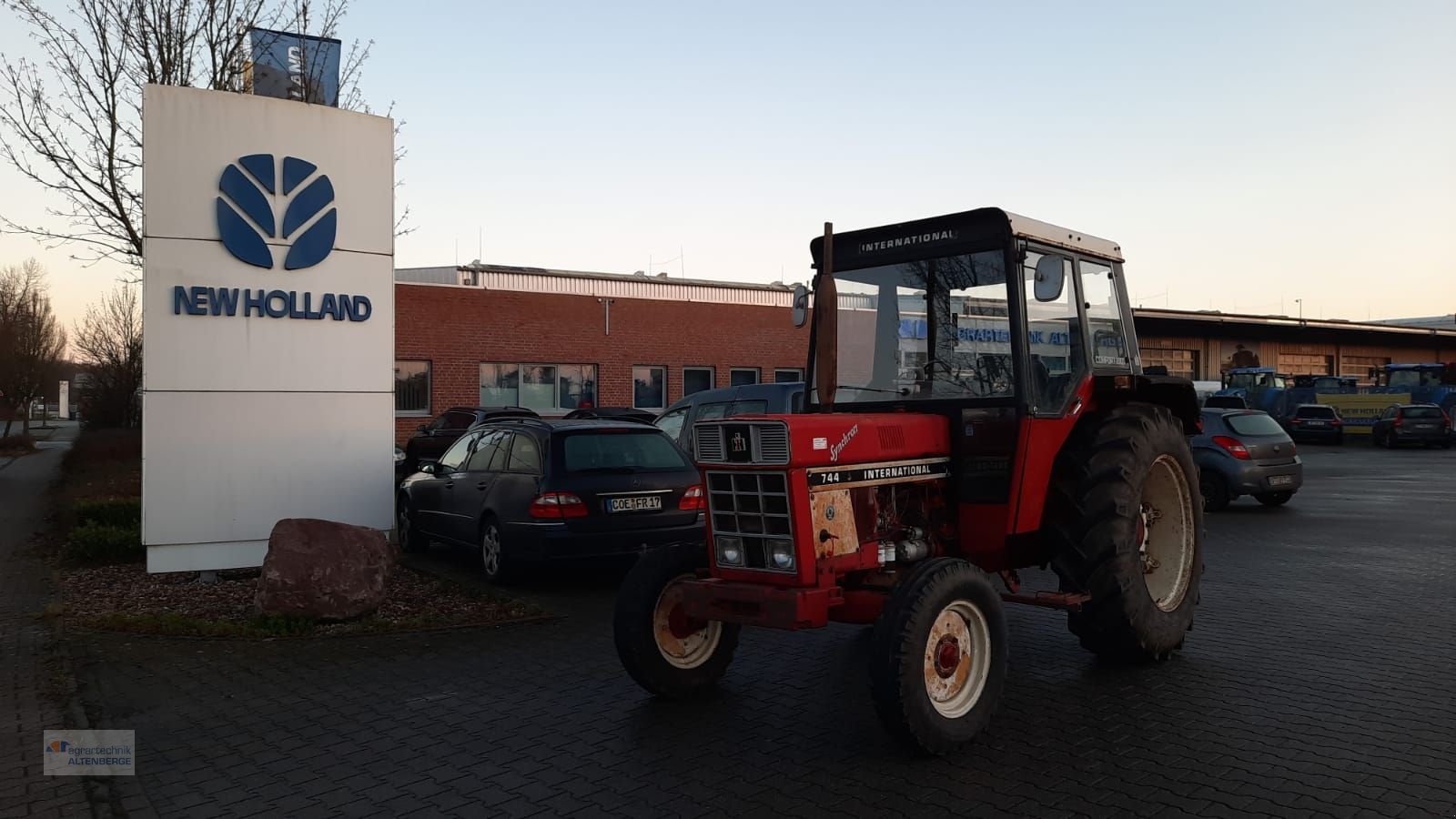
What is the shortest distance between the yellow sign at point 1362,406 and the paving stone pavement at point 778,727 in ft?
112

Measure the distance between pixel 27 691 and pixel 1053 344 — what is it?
627 centimetres

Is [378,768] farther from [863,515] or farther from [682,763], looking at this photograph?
[863,515]

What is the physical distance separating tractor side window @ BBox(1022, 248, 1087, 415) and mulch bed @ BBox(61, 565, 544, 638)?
14.3ft

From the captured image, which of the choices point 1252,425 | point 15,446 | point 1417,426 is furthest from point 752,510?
point 15,446

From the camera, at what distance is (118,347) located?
33625 millimetres

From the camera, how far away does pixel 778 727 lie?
18.2 feet

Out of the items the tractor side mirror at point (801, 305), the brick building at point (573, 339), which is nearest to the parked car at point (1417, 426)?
the brick building at point (573, 339)

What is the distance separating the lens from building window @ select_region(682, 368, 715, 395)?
32.8 metres

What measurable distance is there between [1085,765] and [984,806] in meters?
0.74

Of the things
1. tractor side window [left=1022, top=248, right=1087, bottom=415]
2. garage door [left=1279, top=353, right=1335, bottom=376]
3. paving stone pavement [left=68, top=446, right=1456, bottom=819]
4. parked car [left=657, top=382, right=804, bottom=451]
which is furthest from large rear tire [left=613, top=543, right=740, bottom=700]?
garage door [left=1279, top=353, right=1335, bottom=376]

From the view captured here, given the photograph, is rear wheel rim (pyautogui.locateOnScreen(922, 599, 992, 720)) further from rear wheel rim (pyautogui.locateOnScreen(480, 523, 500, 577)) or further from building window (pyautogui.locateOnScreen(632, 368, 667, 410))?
building window (pyautogui.locateOnScreen(632, 368, 667, 410))

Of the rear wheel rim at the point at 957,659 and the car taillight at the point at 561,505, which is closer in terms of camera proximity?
the rear wheel rim at the point at 957,659

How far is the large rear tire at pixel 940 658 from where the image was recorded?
4781 mm

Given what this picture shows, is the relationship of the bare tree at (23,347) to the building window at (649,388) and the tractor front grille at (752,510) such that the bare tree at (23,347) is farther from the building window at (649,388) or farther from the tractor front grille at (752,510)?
the tractor front grille at (752,510)
